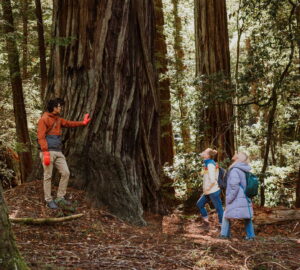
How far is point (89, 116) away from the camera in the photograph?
24.1ft

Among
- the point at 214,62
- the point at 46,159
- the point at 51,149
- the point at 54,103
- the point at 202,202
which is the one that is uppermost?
the point at 214,62

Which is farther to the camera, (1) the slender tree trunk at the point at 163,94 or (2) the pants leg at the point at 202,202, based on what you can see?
(1) the slender tree trunk at the point at 163,94

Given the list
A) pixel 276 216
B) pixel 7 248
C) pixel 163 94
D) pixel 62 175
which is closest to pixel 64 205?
pixel 62 175

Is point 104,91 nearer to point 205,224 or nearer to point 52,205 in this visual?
point 52,205

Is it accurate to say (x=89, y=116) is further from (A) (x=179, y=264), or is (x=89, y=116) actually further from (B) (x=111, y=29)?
(A) (x=179, y=264)

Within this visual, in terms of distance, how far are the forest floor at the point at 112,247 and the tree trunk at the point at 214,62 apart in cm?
404

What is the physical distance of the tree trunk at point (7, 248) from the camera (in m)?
3.28

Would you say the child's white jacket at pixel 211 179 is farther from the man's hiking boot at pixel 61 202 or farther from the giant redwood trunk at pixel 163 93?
the giant redwood trunk at pixel 163 93

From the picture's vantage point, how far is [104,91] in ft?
24.4

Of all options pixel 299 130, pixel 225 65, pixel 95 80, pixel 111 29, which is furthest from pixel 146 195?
pixel 299 130

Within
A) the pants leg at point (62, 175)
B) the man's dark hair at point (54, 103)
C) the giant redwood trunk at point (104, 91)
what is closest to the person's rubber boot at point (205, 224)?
the giant redwood trunk at point (104, 91)

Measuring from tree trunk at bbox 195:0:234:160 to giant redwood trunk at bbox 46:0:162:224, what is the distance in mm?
2805

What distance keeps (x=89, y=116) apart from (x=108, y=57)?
3.51 feet

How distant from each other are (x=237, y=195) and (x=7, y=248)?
4.10 m
